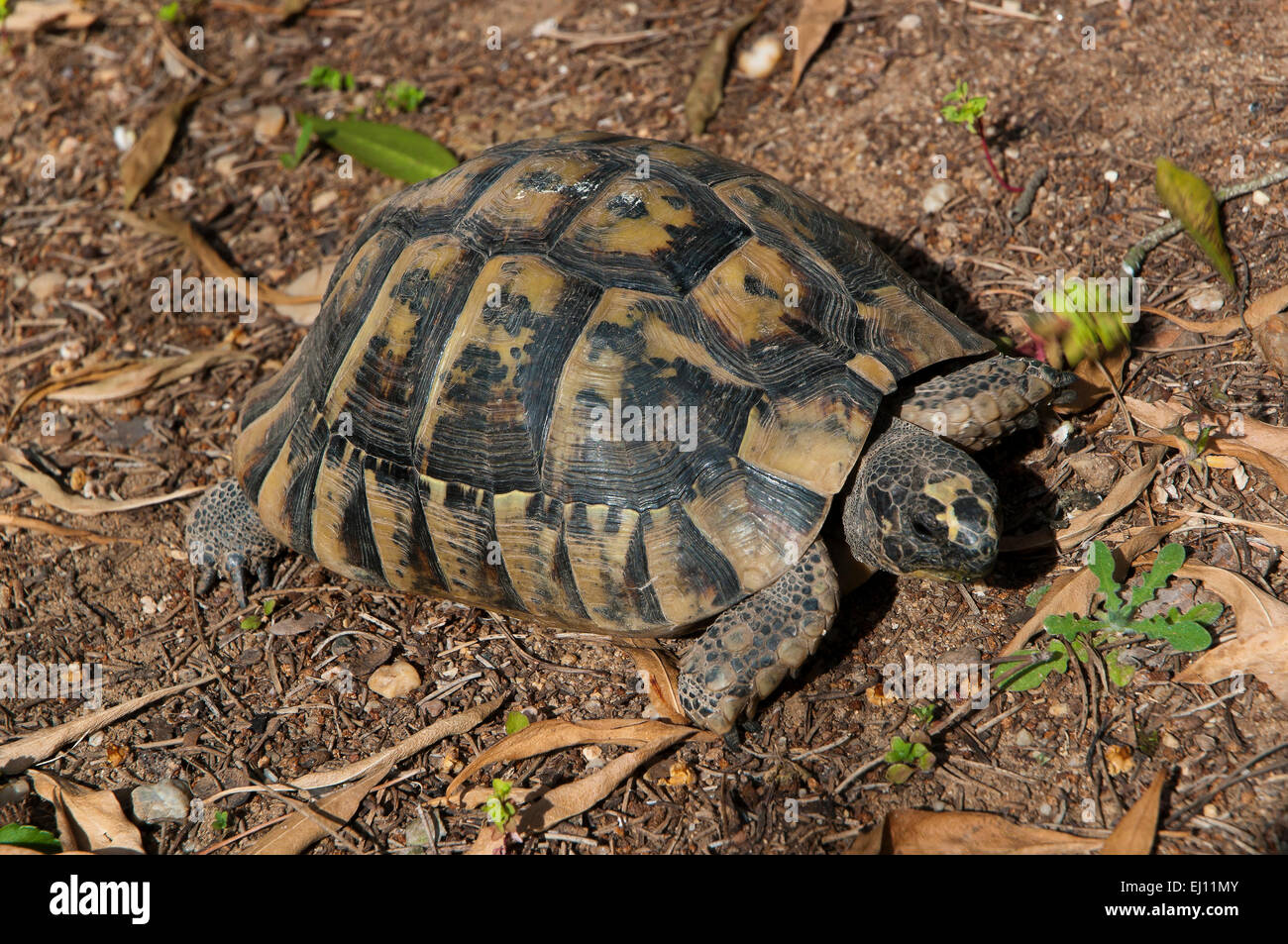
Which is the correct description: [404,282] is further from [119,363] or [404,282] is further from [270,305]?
[119,363]

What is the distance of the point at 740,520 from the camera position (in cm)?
290

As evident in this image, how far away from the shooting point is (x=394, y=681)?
3373mm

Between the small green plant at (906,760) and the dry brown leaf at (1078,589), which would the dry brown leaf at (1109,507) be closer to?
the dry brown leaf at (1078,589)

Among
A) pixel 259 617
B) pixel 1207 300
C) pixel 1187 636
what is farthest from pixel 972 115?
pixel 259 617

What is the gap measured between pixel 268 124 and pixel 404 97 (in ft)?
2.73

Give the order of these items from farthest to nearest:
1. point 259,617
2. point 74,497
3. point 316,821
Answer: point 74,497, point 259,617, point 316,821

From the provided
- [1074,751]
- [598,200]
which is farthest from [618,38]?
[1074,751]

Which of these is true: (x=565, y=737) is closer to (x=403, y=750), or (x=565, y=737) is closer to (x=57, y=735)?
(x=403, y=750)

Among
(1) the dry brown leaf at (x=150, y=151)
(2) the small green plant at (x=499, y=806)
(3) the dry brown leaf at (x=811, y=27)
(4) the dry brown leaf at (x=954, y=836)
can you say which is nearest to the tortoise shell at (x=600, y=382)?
(2) the small green plant at (x=499, y=806)

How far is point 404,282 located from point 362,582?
111 centimetres

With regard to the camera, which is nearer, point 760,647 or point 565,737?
point 760,647

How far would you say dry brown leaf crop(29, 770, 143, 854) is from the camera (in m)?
3.02

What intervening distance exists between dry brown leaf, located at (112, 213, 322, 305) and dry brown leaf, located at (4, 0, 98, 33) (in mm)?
1818

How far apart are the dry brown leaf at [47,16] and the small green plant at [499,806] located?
18.4 ft
